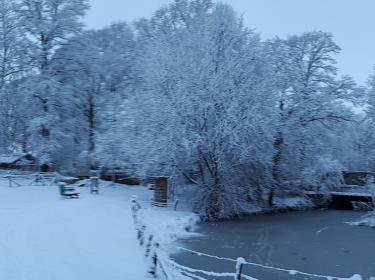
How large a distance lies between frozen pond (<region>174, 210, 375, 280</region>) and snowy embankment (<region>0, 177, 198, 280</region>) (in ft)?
6.25

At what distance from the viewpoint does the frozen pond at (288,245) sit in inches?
580

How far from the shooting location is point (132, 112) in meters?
28.1

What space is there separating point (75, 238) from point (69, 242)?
2.05 feet

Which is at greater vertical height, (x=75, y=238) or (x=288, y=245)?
(x=75, y=238)

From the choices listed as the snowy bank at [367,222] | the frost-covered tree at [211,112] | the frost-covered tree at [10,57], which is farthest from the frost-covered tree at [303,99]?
the frost-covered tree at [10,57]

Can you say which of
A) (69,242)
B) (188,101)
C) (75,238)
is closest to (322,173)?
(188,101)

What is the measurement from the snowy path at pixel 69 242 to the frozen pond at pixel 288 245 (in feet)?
8.39

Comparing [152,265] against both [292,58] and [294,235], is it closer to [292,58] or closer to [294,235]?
[294,235]

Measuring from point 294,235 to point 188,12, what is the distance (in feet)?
78.9

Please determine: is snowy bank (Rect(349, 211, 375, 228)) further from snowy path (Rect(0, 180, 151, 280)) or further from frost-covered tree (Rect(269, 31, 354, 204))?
snowy path (Rect(0, 180, 151, 280))

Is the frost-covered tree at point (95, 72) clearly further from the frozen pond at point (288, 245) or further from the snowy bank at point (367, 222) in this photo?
the snowy bank at point (367, 222)

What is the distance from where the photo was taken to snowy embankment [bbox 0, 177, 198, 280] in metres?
11.0

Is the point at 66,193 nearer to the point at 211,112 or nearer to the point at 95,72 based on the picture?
the point at 211,112

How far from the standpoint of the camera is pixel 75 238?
1458 cm
